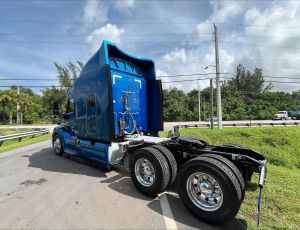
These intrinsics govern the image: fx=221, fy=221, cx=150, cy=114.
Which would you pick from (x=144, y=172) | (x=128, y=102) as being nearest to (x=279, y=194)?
(x=144, y=172)

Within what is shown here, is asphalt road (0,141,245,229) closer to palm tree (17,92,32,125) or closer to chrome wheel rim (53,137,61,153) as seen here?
chrome wheel rim (53,137,61,153)

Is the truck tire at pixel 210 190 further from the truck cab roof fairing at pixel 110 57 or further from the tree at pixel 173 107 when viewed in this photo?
the tree at pixel 173 107

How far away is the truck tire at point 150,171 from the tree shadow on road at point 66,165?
1.56 metres

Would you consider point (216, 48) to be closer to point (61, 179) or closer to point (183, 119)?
point (61, 179)

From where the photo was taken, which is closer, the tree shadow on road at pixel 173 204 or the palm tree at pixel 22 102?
the tree shadow on road at pixel 173 204

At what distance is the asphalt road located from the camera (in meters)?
3.67

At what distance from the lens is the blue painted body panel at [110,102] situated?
622cm

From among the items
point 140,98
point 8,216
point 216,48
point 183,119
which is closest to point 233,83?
point 183,119

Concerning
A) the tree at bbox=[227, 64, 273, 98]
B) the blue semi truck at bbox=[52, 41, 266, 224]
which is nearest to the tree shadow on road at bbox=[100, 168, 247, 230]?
the blue semi truck at bbox=[52, 41, 266, 224]

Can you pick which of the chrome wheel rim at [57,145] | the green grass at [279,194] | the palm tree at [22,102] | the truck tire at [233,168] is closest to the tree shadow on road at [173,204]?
the green grass at [279,194]

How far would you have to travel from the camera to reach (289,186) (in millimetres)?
5336

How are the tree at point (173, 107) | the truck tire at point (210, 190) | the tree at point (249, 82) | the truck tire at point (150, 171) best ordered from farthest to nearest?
the tree at point (249, 82)
the tree at point (173, 107)
the truck tire at point (150, 171)
the truck tire at point (210, 190)

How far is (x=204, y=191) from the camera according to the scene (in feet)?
13.1

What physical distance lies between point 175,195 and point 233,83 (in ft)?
232
